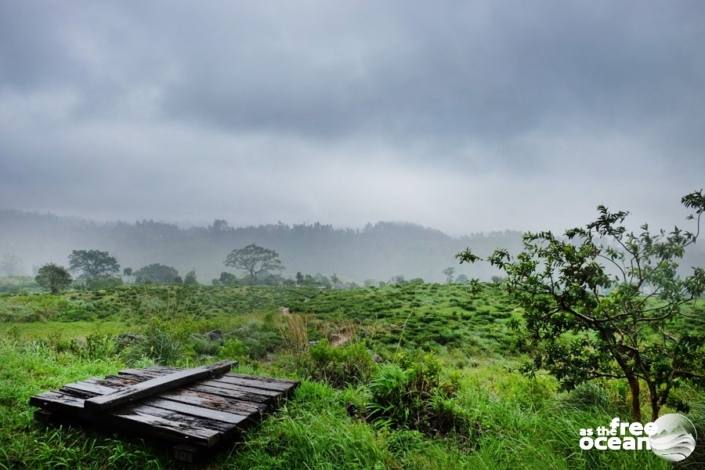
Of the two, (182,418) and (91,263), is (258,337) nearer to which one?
(182,418)

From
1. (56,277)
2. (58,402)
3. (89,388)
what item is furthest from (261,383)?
(56,277)

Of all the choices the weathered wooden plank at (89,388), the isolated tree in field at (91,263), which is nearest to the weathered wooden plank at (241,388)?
the weathered wooden plank at (89,388)

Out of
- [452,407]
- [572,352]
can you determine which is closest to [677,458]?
[572,352]

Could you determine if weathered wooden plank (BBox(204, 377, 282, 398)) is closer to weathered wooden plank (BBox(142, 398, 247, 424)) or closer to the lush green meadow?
the lush green meadow

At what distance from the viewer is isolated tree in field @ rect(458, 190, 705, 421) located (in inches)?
147

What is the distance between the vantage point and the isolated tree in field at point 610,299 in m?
3.73

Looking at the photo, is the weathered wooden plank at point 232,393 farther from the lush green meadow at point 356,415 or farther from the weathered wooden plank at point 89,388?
the weathered wooden plank at point 89,388

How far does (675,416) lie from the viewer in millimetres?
3676

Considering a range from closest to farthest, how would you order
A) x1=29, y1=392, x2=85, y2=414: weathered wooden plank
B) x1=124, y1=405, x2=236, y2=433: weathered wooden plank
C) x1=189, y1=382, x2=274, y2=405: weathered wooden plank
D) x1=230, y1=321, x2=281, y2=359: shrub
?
x1=124, y1=405, x2=236, y2=433: weathered wooden plank < x1=29, y1=392, x2=85, y2=414: weathered wooden plank < x1=189, y1=382, x2=274, y2=405: weathered wooden plank < x1=230, y1=321, x2=281, y2=359: shrub

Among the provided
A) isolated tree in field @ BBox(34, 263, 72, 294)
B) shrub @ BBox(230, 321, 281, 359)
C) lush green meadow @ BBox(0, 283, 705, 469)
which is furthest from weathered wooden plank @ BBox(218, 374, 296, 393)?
isolated tree in field @ BBox(34, 263, 72, 294)

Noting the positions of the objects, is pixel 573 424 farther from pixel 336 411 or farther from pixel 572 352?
pixel 336 411

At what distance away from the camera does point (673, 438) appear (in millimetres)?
3445

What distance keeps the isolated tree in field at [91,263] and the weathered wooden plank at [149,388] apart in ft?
313

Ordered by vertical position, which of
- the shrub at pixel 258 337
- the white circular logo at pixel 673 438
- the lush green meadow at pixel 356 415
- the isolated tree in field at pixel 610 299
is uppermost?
the isolated tree in field at pixel 610 299
